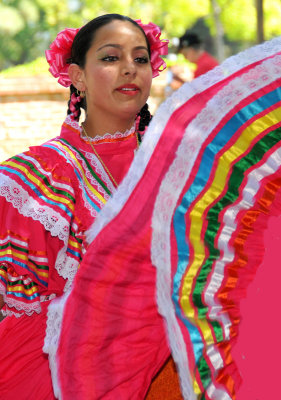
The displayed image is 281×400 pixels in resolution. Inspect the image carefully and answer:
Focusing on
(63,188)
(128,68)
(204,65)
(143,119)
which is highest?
(204,65)

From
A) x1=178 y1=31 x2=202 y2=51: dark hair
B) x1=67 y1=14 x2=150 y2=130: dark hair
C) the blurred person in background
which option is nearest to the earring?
x1=67 y1=14 x2=150 y2=130: dark hair

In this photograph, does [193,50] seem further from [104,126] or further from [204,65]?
[104,126]

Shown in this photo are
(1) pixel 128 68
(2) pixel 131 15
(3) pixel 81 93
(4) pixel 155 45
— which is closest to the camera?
(1) pixel 128 68

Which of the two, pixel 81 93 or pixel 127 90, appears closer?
pixel 127 90

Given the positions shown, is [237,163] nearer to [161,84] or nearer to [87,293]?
[87,293]

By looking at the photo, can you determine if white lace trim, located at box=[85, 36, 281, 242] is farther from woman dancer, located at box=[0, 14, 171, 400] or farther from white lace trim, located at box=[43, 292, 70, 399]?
woman dancer, located at box=[0, 14, 171, 400]

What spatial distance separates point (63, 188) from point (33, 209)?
119mm

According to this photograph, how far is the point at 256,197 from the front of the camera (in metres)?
1.57

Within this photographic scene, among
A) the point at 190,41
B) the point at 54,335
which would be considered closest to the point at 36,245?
the point at 54,335

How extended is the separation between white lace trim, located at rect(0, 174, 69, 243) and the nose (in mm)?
516

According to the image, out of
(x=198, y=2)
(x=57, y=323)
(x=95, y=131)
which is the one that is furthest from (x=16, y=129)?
(x=198, y=2)

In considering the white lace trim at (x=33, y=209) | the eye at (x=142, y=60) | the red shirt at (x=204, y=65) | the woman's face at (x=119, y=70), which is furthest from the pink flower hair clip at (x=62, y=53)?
the red shirt at (x=204, y=65)

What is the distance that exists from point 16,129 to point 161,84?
2.22 m

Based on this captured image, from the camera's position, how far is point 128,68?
2494mm
